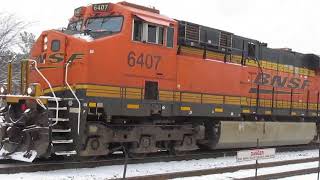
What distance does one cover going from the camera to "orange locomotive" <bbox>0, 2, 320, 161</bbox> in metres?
11.2

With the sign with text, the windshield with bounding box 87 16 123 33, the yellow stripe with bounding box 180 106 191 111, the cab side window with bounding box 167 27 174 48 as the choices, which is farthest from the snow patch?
the sign with text

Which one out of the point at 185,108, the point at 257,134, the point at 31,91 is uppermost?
the point at 31,91

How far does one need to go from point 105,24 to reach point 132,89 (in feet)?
5.95

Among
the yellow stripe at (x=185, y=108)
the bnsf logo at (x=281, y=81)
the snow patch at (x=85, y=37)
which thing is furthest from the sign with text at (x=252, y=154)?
the bnsf logo at (x=281, y=81)

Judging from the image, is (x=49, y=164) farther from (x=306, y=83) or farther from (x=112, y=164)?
(x=306, y=83)

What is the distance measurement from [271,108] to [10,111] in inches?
389

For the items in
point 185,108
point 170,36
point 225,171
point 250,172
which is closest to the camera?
point 225,171

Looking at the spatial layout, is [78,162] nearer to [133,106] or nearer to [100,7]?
[133,106]

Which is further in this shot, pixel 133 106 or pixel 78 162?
pixel 133 106

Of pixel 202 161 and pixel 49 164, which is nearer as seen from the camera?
pixel 49 164

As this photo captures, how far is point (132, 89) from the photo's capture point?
1235 cm

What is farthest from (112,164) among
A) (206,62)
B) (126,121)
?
(206,62)

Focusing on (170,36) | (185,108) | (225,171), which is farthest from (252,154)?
(170,36)

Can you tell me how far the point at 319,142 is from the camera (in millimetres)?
21547
